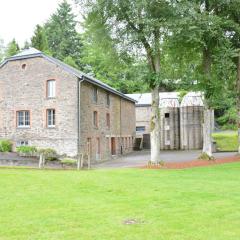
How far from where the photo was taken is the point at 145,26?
1012 inches

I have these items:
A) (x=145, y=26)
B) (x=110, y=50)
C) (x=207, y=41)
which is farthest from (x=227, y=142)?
(x=145, y=26)

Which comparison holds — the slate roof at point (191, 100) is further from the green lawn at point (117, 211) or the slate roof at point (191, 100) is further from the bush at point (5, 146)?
the green lawn at point (117, 211)

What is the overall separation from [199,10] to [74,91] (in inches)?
449

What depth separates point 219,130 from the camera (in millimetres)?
58531

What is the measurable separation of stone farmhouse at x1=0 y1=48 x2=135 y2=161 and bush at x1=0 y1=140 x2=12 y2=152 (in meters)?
0.50

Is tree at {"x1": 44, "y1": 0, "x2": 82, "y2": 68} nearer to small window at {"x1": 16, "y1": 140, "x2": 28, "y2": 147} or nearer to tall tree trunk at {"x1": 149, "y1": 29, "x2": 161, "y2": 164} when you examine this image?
small window at {"x1": 16, "y1": 140, "x2": 28, "y2": 147}

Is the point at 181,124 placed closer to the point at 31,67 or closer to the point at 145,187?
the point at 31,67

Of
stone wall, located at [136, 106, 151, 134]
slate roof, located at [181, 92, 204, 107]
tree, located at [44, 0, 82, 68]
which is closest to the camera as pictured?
slate roof, located at [181, 92, 204, 107]

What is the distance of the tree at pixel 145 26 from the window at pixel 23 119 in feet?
36.9

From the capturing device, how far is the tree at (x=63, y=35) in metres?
72.8

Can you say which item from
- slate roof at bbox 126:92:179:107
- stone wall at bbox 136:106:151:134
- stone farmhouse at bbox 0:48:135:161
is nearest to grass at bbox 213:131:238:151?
slate roof at bbox 126:92:179:107

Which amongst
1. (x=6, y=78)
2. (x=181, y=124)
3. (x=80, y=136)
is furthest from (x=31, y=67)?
(x=181, y=124)

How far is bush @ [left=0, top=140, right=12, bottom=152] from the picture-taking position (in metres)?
33.2

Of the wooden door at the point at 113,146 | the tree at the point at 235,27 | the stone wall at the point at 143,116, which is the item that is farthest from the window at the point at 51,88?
the stone wall at the point at 143,116
